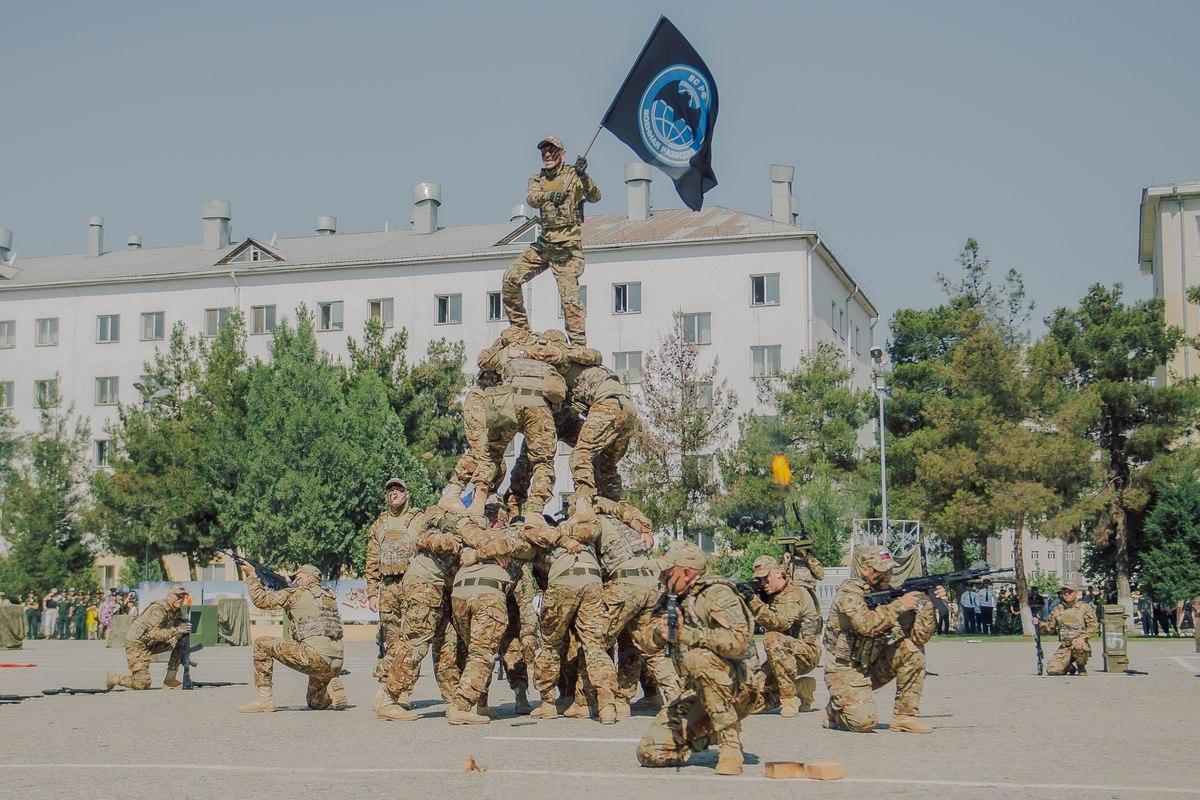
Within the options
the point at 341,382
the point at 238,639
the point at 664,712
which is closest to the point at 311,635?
the point at 664,712

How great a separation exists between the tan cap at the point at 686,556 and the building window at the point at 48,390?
194 feet

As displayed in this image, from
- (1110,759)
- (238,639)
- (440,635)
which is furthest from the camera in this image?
(238,639)

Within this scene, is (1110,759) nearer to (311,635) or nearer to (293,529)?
(311,635)

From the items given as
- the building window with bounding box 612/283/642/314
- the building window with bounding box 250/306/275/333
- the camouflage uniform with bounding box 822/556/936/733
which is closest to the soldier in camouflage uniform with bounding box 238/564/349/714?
the camouflage uniform with bounding box 822/556/936/733

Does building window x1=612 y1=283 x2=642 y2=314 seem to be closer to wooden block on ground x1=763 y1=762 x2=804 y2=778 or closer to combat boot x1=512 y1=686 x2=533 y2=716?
combat boot x1=512 y1=686 x2=533 y2=716

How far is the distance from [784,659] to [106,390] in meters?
56.4

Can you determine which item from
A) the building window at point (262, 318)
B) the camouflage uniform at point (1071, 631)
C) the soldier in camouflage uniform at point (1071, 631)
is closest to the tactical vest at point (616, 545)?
the soldier in camouflage uniform at point (1071, 631)

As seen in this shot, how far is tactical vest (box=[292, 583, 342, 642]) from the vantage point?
1656 cm

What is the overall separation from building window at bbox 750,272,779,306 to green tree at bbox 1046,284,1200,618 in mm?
11870

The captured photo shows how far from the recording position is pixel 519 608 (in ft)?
52.5

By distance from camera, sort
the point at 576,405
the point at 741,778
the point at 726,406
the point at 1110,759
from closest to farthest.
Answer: the point at 741,778 → the point at 1110,759 → the point at 576,405 → the point at 726,406

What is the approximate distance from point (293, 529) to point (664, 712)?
34.2 metres

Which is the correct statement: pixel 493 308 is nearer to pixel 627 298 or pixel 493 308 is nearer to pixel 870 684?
pixel 627 298

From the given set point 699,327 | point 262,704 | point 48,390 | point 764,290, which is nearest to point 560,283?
point 262,704
